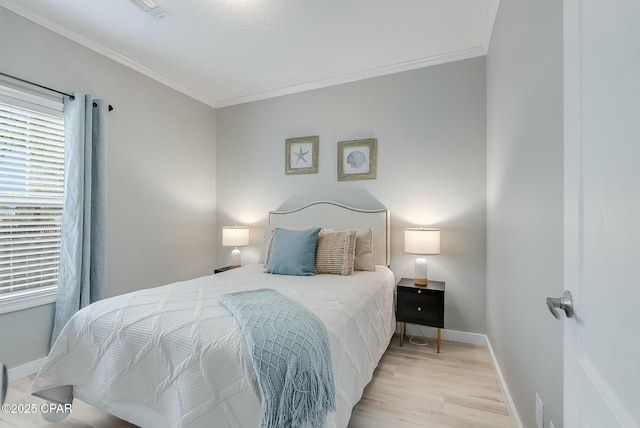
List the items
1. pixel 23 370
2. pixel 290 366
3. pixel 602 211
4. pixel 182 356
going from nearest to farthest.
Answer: pixel 602 211
pixel 290 366
pixel 182 356
pixel 23 370

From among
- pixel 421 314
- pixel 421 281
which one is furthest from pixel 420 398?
pixel 421 281

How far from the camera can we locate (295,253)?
106 inches

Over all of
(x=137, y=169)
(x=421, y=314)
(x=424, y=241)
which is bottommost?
(x=421, y=314)

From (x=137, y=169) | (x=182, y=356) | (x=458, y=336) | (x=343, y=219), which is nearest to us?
(x=182, y=356)

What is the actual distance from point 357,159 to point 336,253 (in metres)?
1.18

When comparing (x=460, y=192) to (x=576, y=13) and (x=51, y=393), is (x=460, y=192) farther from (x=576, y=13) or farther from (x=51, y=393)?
(x=51, y=393)

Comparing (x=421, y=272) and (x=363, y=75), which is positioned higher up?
(x=363, y=75)

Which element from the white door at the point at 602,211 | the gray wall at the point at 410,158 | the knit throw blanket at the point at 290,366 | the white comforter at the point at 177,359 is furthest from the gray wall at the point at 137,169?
the white door at the point at 602,211

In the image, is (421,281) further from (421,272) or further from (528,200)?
(528,200)

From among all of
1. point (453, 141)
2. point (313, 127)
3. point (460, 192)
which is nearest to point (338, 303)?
point (460, 192)

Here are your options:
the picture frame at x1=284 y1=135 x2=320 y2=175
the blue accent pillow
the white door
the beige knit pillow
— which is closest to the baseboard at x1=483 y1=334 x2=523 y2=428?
the white door

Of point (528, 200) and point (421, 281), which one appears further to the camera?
point (421, 281)

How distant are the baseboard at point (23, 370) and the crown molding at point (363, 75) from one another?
10.9 ft

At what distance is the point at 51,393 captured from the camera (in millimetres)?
1593
